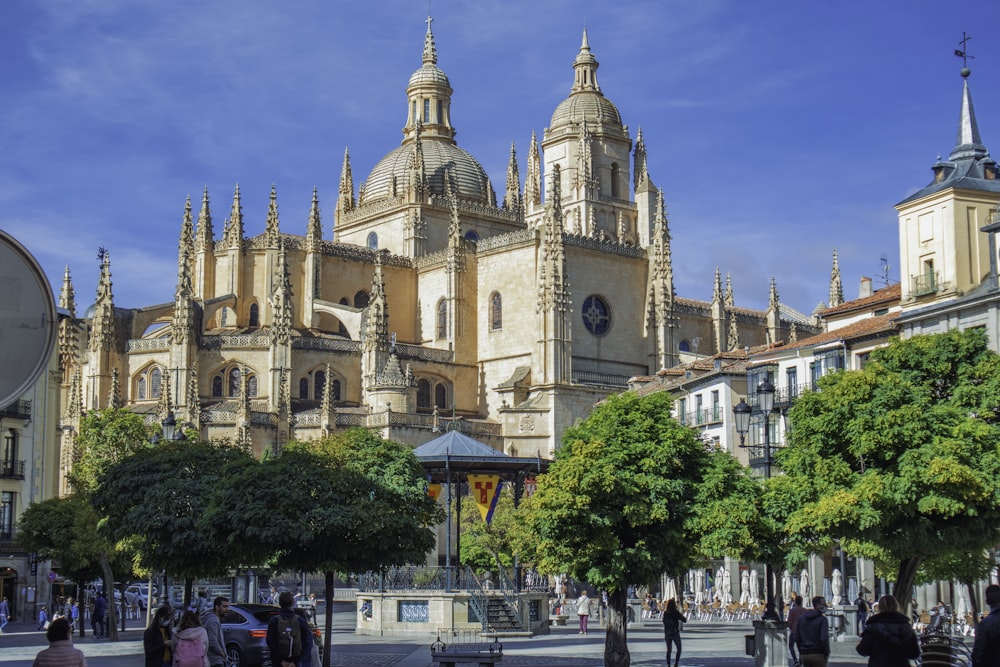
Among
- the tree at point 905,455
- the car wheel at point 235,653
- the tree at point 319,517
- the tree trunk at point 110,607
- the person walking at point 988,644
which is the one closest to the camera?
the person walking at point 988,644

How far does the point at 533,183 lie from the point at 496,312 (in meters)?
14.9

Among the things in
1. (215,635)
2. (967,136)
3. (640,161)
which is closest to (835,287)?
(640,161)

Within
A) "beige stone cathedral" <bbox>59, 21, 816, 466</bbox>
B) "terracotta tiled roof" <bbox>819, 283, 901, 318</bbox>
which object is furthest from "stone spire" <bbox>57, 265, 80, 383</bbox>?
"terracotta tiled roof" <bbox>819, 283, 901, 318</bbox>

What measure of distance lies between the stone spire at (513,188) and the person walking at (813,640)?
6481cm

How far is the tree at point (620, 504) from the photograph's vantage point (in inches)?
905

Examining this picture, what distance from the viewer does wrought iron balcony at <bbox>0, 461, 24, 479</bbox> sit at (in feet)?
148

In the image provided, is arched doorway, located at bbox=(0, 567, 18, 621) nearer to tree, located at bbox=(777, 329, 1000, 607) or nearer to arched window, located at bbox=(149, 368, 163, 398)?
arched window, located at bbox=(149, 368, 163, 398)

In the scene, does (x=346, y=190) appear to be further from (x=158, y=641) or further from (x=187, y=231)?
(x=158, y=641)

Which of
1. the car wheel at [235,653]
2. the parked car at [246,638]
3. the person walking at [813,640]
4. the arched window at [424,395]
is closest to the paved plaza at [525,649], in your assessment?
the parked car at [246,638]

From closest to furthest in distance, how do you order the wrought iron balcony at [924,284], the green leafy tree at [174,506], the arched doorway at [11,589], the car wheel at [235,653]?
1. the car wheel at [235,653]
2. the green leafy tree at [174,506]
3. the wrought iron balcony at [924,284]
4. the arched doorway at [11,589]

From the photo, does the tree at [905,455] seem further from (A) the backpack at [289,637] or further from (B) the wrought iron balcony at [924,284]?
(B) the wrought iron balcony at [924,284]

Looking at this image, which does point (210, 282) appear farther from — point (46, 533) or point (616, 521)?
point (616, 521)

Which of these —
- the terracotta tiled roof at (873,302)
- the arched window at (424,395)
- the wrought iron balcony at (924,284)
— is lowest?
the arched window at (424,395)

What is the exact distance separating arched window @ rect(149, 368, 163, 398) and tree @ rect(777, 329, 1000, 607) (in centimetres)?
4314
